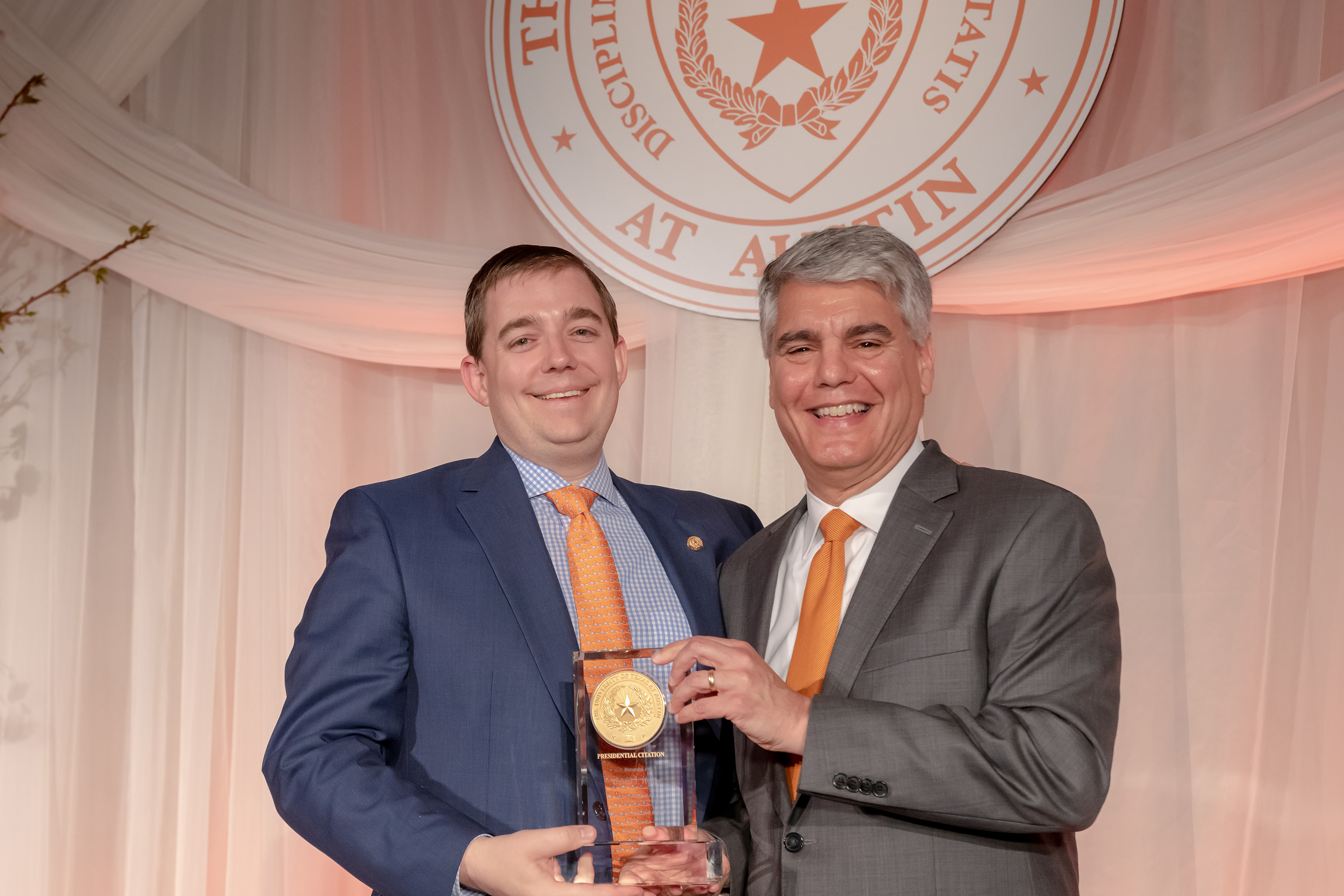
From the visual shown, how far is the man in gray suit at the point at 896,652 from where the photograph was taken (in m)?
1.65

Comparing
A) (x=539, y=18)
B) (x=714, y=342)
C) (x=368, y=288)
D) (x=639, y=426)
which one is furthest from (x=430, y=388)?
(x=539, y=18)

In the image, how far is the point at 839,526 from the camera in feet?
6.70

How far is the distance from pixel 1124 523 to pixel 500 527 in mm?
1486

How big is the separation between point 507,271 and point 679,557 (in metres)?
0.70

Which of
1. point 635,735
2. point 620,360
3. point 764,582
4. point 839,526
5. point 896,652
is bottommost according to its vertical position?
point 635,735

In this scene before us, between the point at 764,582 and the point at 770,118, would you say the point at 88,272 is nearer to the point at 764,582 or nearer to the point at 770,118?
the point at 770,118

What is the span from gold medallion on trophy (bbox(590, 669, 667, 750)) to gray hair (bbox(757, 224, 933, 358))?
0.86 metres

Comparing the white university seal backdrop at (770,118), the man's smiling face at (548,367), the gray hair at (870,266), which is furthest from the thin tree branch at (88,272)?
the gray hair at (870,266)

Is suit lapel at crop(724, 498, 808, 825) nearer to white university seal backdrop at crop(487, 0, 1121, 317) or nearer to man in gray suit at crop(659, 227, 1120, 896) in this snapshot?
man in gray suit at crop(659, 227, 1120, 896)

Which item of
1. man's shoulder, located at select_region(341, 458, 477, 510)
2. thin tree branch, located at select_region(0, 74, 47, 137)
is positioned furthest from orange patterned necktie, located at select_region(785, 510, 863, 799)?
thin tree branch, located at select_region(0, 74, 47, 137)

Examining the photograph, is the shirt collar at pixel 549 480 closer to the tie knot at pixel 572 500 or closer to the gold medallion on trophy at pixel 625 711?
the tie knot at pixel 572 500

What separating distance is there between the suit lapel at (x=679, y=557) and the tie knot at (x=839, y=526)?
324 mm

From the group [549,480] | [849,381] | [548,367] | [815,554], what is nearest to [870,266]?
[849,381]

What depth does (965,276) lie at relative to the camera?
2.76 meters
